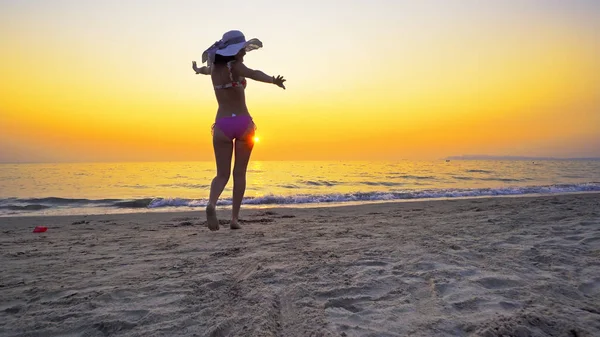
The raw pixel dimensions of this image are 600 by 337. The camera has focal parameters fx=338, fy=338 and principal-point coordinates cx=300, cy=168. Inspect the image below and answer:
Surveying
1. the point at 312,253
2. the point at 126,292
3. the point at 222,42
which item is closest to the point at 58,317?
the point at 126,292

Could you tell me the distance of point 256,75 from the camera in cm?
394

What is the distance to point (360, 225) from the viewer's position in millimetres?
5023

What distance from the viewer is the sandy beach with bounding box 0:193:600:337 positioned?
1.85 metres

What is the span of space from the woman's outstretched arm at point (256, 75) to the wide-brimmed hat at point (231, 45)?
173 millimetres

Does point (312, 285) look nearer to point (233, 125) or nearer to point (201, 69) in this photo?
point (233, 125)

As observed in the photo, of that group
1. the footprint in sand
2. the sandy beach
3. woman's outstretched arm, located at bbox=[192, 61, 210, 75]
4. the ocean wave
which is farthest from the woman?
the ocean wave

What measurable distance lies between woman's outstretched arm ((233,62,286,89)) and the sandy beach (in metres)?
1.82

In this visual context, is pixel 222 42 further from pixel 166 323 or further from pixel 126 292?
pixel 166 323

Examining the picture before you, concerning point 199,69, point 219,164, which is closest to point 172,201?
point 199,69

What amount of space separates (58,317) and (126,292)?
0.42 m

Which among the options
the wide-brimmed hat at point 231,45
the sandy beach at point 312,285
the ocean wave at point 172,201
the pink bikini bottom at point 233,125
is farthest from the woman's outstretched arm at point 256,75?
the ocean wave at point 172,201

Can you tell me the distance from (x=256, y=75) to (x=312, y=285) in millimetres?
2523

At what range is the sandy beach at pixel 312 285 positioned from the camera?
72.8 inches

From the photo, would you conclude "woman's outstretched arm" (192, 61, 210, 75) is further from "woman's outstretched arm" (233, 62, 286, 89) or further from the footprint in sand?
the footprint in sand
